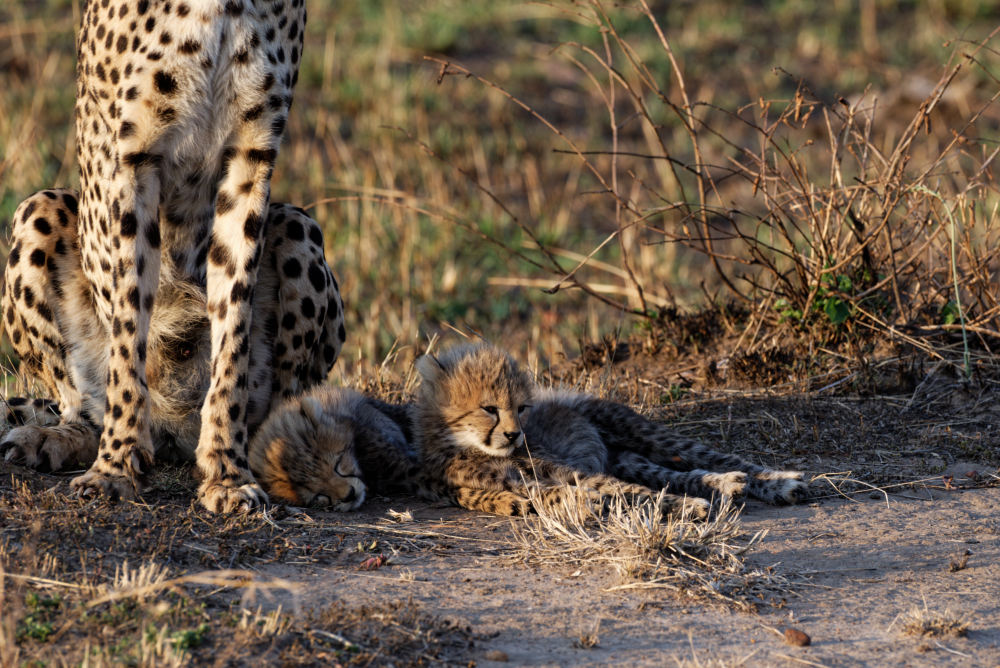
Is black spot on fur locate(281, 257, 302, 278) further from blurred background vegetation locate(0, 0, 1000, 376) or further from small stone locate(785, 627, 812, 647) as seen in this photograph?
small stone locate(785, 627, 812, 647)

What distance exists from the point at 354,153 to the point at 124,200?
614cm

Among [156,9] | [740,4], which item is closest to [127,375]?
[156,9]

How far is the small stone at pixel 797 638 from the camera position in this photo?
296 centimetres

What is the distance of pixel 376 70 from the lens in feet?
36.0

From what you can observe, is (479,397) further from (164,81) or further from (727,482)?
(164,81)

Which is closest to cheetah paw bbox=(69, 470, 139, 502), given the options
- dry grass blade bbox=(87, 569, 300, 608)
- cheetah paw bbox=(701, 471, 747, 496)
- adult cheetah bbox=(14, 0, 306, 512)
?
adult cheetah bbox=(14, 0, 306, 512)

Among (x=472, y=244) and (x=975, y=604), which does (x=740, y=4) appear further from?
(x=975, y=604)

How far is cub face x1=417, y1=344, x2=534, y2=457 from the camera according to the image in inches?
155

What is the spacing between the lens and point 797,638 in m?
2.97

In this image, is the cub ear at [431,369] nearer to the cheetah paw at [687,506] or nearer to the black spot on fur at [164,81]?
the cheetah paw at [687,506]

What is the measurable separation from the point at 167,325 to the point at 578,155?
293cm

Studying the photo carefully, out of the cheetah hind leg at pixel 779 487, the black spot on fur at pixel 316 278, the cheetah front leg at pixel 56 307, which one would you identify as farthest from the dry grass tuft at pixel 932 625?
the cheetah front leg at pixel 56 307

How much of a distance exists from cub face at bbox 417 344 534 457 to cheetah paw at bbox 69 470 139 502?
37.1 inches

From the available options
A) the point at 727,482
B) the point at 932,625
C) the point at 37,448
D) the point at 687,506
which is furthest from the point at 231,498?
the point at 932,625
